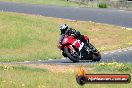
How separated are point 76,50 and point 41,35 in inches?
1106

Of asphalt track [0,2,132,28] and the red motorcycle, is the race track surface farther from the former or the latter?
asphalt track [0,2,132,28]

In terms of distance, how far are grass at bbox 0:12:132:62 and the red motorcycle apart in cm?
2017

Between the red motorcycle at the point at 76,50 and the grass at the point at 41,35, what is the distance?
66.2ft

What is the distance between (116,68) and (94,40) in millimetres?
19790

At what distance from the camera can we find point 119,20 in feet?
163

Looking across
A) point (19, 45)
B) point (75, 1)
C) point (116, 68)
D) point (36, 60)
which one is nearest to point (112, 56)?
point (36, 60)

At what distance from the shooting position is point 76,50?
13.1 metres

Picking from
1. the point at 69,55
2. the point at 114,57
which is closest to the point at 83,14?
the point at 114,57

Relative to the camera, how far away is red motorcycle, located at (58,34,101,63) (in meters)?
12.7

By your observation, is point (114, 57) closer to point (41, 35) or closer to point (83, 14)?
point (41, 35)

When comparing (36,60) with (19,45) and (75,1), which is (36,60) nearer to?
(19,45)

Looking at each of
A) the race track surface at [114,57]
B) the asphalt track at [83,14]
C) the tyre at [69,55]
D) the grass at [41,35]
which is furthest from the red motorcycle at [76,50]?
the asphalt track at [83,14]

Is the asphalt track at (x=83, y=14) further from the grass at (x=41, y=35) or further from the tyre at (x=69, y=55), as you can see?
the tyre at (x=69, y=55)

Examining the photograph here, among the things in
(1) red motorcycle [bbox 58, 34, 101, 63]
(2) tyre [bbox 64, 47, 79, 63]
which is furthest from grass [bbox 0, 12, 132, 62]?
(2) tyre [bbox 64, 47, 79, 63]
